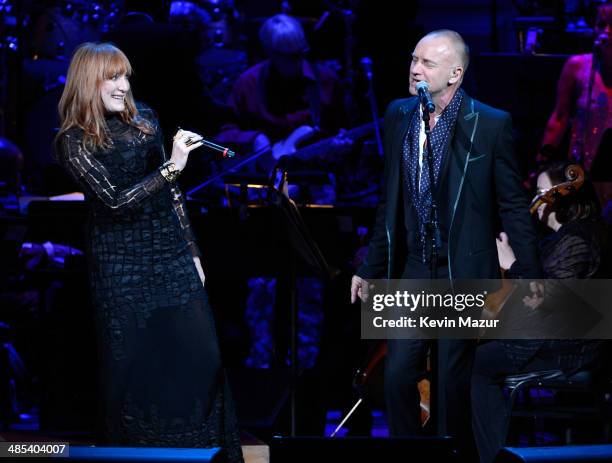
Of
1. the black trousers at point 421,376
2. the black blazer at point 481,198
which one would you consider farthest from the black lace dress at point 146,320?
the black blazer at point 481,198

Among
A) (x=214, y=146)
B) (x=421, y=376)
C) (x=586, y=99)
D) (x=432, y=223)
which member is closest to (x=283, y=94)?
(x=586, y=99)

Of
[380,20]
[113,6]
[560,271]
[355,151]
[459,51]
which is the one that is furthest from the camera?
[113,6]

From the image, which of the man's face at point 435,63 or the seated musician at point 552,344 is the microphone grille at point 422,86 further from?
the seated musician at point 552,344

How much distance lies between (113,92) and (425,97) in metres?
→ 1.46

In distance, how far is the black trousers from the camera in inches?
173

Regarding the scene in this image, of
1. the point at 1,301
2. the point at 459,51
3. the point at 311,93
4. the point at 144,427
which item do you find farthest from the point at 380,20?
the point at 144,427

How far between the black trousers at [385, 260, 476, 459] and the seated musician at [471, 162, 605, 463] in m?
0.75

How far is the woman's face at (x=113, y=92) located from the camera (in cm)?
460

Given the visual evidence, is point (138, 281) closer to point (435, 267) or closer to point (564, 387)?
point (435, 267)

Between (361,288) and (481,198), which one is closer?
(481,198)

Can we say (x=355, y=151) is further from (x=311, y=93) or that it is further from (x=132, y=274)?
(x=132, y=274)

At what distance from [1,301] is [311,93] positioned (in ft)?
9.10

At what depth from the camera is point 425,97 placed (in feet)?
13.0

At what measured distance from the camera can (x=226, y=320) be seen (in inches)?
323
